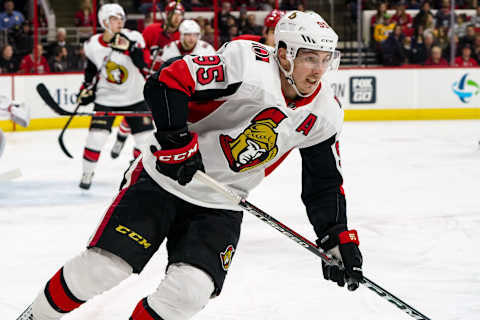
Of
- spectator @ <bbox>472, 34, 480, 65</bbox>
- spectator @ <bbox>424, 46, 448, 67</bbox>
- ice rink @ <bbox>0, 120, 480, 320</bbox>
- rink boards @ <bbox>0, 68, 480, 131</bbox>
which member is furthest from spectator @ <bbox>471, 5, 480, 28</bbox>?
ice rink @ <bbox>0, 120, 480, 320</bbox>

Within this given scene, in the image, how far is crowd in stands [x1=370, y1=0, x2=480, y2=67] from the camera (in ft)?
30.5

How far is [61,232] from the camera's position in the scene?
12.4ft

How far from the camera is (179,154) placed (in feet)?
6.23

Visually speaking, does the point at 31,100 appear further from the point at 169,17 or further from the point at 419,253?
the point at 419,253

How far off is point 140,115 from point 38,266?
2238mm

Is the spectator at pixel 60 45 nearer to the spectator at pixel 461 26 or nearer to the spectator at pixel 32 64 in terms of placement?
the spectator at pixel 32 64

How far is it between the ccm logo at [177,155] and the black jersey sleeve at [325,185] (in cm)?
40

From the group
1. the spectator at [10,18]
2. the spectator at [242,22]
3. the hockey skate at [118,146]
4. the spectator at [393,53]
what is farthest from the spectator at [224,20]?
the hockey skate at [118,146]

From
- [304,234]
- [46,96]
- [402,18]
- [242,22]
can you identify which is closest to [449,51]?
[402,18]

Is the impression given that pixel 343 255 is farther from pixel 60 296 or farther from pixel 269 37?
pixel 269 37

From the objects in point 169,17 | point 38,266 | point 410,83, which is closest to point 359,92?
point 410,83

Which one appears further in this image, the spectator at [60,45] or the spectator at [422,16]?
the spectator at [422,16]

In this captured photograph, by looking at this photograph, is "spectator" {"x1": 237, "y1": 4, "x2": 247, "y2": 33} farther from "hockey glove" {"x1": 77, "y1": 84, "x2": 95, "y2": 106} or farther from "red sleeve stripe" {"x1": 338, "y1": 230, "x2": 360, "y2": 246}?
"red sleeve stripe" {"x1": 338, "y1": 230, "x2": 360, "y2": 246}

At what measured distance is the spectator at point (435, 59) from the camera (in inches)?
362
